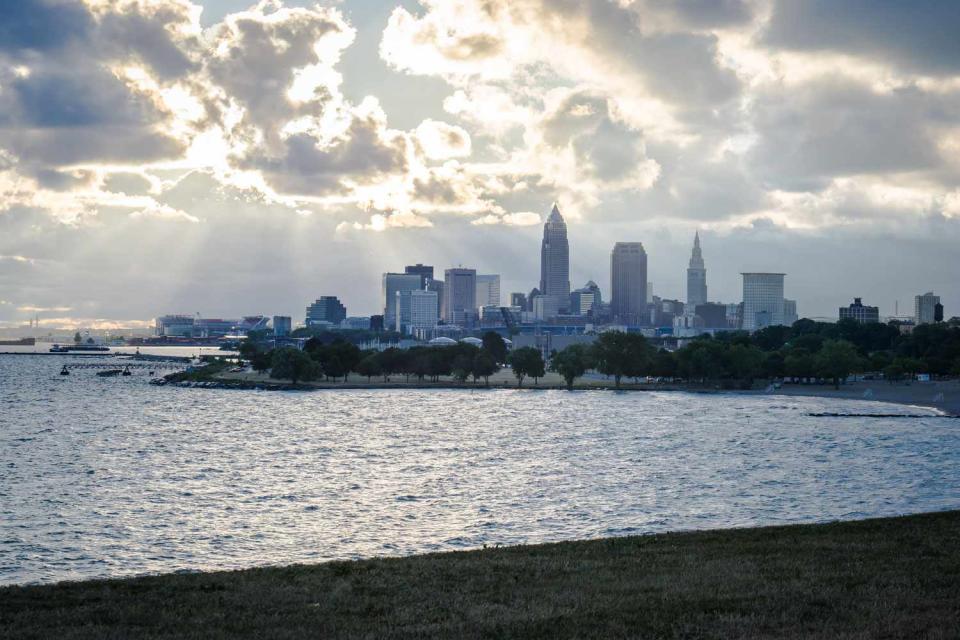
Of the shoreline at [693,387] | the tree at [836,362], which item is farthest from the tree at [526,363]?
the tree at [836,362]

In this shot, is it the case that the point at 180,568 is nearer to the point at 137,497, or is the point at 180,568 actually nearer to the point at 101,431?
the point at 137,497

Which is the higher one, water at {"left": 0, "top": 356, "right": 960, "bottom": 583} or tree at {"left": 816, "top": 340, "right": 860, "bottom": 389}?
tree at {"left": 816, "top": 340, "right": 860, "bottom": 389}

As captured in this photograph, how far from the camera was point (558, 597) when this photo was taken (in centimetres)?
2073

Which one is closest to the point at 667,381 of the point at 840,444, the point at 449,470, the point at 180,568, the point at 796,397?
the point at 796,397

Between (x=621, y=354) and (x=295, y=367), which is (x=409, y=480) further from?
(x=621, y=354)

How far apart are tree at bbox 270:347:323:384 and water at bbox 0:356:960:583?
6588cm

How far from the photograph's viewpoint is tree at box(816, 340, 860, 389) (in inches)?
6319

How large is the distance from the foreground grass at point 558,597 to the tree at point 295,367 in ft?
497

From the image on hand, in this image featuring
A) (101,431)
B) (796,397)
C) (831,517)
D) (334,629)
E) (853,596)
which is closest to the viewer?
(334,629)

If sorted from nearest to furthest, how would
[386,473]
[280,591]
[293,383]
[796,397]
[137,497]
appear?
[280,591]
[137,497]
[386,473]
[796,397]
[293,383]

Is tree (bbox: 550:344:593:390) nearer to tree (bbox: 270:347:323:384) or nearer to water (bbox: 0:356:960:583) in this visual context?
tree (bbox: 270:347:323:384)

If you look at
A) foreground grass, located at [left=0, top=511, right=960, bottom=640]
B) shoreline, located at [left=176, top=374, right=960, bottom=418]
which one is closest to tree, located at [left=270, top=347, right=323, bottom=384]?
shoreline, located at [left=176, top=374, right=960, bottom=418]

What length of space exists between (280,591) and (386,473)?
3476cm

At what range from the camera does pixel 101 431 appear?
8850 cm
